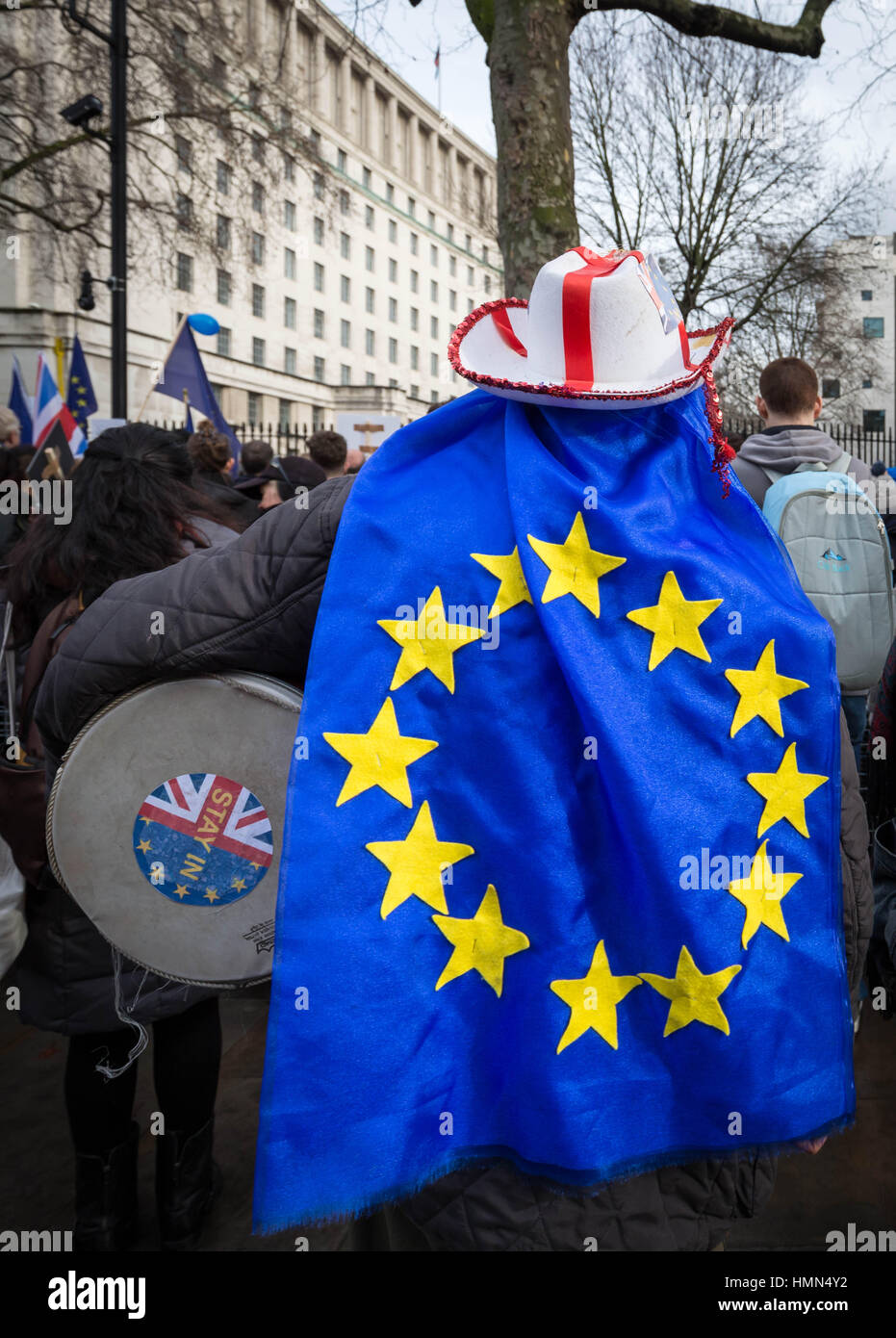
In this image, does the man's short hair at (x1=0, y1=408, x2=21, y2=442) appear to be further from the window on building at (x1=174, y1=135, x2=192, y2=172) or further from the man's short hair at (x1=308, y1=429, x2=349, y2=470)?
the window on building at (x1=174, y1=135, x2=192, y2=172)

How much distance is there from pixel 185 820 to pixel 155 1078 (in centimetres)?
120

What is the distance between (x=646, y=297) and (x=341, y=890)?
892 millimetres

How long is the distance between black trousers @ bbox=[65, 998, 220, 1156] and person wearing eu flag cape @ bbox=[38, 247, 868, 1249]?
124 cm

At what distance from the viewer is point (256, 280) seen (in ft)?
157

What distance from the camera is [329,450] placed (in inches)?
249

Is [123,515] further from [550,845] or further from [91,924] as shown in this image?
[550,845]

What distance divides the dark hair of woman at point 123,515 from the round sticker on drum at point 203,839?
0.80 m

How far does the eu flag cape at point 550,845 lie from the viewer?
132 cm

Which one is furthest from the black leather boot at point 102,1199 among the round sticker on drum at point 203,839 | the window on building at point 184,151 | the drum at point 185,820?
the window on building at point 184,151

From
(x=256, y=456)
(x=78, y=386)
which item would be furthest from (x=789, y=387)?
(x=78, y=386)

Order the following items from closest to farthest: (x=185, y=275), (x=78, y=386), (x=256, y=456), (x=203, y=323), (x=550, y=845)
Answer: (x=550, y=845)
(x=256, y=456)
(x=78, y=386)
(x=203, y=323)
(x=185, y=275)
